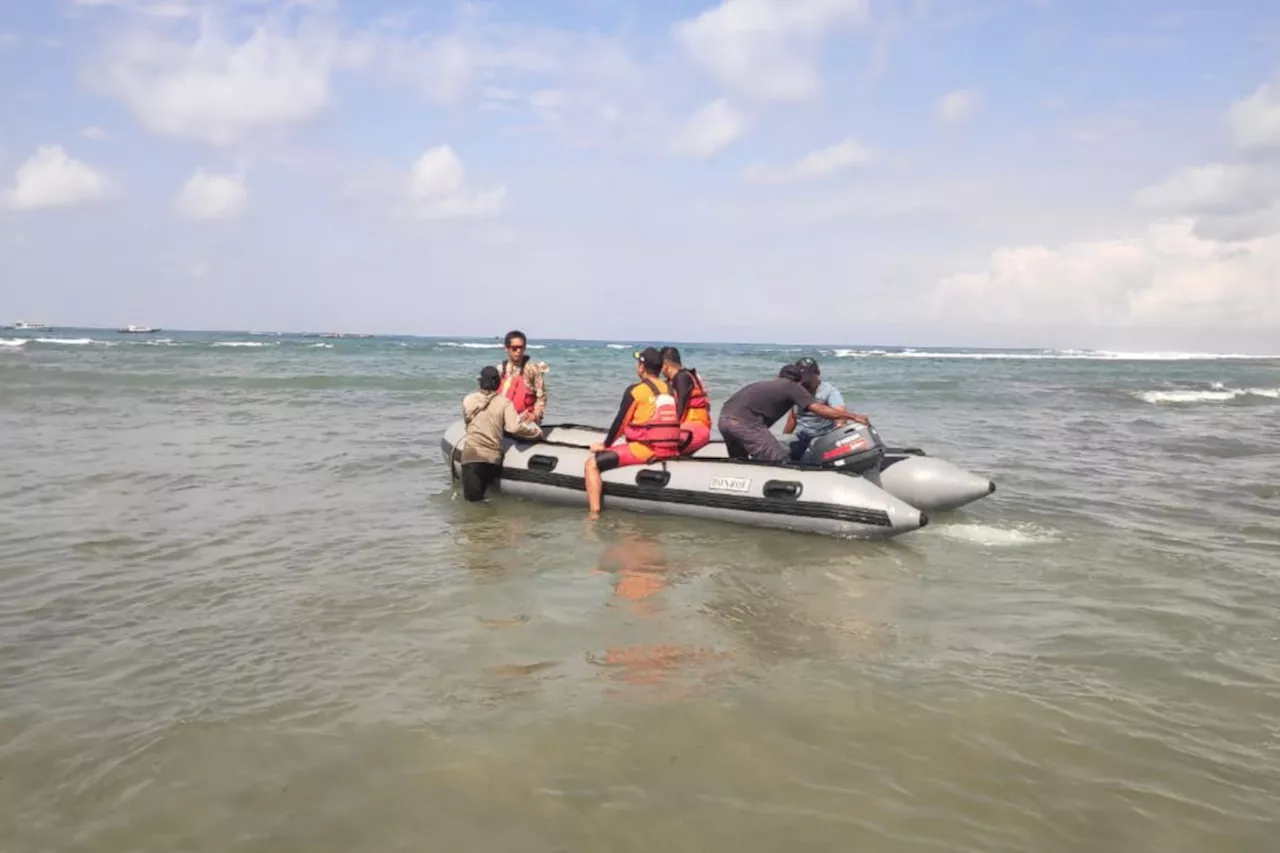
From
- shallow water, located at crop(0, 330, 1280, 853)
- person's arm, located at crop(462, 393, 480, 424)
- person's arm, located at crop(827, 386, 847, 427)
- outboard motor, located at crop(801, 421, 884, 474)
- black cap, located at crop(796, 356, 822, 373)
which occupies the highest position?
black cap, located at crop(796, 356, 822, 373)

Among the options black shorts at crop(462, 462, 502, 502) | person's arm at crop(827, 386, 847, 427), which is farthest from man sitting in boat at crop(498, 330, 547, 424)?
person's arm at crop(827, 386, 847, 427)

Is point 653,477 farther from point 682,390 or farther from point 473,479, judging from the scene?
point 473,479

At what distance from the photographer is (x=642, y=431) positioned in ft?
26.0

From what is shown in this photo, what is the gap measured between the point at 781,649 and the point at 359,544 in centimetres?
344

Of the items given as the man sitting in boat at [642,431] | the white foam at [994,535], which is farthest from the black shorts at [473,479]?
the white foam at [994,535]

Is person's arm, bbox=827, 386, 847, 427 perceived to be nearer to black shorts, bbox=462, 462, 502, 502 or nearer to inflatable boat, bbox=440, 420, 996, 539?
inflatable boat, bbox=440, 420, 996, 539

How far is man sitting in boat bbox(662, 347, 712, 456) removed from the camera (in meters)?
8.05

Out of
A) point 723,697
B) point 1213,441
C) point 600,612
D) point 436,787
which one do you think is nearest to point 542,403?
point 600,612

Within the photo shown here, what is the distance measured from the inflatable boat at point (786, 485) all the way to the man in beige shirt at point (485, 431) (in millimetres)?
194

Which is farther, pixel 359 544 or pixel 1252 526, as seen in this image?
pixel 1252 526

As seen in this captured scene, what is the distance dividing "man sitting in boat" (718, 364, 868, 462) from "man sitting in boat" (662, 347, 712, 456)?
26 centimetres

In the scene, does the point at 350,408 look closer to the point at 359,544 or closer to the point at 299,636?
the point at 359,544

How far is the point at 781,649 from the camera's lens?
14.3 ft

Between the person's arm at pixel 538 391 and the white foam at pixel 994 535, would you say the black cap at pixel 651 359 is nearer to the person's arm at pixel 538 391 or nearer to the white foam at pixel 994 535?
the person's arm at pixel 538 391
